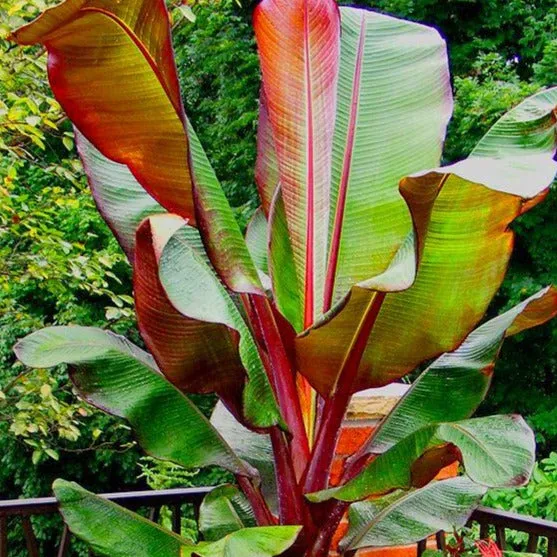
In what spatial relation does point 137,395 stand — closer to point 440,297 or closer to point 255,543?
point 255,543

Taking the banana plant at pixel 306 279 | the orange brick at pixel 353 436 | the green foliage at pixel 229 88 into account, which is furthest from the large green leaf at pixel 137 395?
the green foliage at pixel 229 88

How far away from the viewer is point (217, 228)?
3.65 ft

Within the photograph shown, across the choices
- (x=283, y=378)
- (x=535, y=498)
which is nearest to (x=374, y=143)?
(x=283, y=378)

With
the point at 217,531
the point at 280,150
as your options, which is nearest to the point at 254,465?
the point at 217,531

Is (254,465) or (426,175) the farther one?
(254,465)

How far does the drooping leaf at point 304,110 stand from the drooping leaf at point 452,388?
0.24 meters

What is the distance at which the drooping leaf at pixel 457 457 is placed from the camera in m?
0.96

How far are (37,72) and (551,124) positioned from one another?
207 cm

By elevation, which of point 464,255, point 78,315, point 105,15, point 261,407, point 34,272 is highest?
point 105,15

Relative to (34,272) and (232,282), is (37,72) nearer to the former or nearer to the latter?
(34,272)

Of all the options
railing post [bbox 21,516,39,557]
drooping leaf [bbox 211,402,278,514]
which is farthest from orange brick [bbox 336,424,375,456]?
railing post [bbox 21,516,39,557]

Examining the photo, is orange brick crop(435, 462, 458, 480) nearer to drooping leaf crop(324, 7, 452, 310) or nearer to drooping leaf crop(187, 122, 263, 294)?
drooping leaf crop(324, 7, 452, 310)

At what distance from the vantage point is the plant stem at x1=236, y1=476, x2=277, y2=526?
4.13 feet

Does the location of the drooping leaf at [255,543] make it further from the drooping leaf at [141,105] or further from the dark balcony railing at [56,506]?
the dark balcony railing at [56,506]
